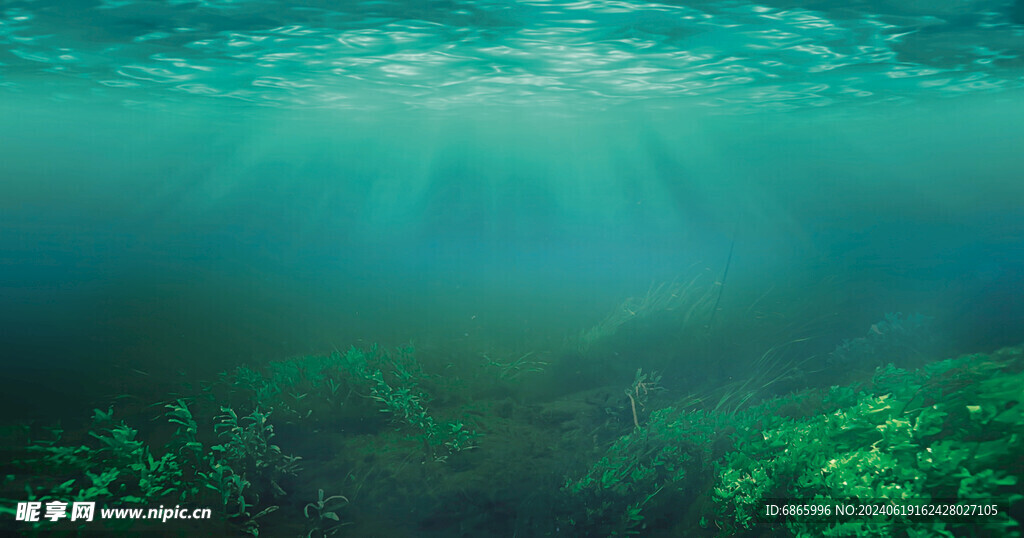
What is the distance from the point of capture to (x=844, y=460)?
4.40m

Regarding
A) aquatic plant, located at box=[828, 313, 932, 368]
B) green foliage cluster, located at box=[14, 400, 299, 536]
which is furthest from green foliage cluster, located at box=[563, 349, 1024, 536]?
green foliage cluster, located at box=[14, 400, 299, 536]

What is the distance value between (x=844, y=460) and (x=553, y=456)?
4.46m

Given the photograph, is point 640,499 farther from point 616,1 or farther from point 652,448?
point 616,1

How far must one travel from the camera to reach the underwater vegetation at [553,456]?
405 cm

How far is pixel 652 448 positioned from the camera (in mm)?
6840

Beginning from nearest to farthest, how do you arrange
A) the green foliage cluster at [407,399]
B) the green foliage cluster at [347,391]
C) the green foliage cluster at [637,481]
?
the green foliage cluster at [637,481]
the green foliage cluster at [407,399]
the green foliage cluster at [347,391]

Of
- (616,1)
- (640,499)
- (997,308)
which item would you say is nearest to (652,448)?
(640,499)

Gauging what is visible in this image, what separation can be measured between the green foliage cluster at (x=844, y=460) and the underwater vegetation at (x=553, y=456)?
2 cm
